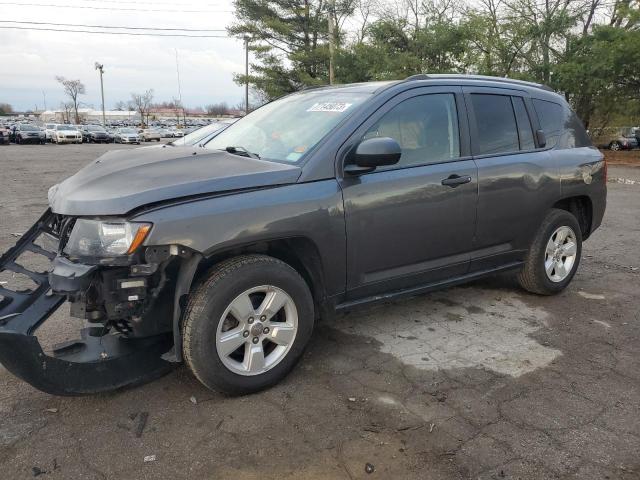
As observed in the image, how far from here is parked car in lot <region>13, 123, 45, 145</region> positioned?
3841 cm

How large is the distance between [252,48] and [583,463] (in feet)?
121

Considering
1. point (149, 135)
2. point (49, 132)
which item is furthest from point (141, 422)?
point (149, 135)

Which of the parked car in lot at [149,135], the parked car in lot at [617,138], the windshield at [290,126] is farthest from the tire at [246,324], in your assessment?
the parked car in lot at [149,135]

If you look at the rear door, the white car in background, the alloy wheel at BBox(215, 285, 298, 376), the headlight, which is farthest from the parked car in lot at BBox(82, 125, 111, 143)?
the alloy wheel at BBox(215, 285, 298, 376)

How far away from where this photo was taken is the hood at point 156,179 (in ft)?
8.91

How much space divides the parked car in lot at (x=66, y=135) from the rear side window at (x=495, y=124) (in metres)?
42.7

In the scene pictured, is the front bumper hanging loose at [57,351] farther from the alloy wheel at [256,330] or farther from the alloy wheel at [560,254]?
the alloy wheel at [560,254]

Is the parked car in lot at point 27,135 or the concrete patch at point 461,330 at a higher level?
the parked car in lot at point 27,135

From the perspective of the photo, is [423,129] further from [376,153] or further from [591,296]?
[591,296]

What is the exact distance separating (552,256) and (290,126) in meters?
2.66

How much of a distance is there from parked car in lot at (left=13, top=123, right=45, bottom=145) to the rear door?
41.4 m

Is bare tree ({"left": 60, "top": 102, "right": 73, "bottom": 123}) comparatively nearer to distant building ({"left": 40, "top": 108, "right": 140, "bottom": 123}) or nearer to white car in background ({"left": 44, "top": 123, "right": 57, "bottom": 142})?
distant building ({"left": 40, "top": 108, "right": 140, "bottom": 123})

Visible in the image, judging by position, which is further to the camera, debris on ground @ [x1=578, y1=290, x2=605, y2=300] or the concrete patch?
debris on ground @ [x1=578, y1=290, x2=605, y2=300]

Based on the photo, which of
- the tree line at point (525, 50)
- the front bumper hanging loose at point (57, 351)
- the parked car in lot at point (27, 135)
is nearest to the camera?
the front bumper hanging loose at point (57, 351)
